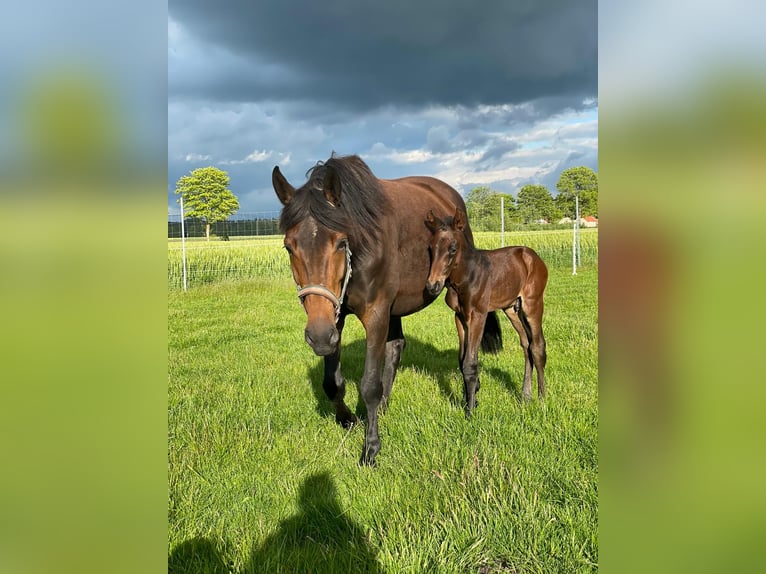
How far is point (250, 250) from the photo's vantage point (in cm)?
1855

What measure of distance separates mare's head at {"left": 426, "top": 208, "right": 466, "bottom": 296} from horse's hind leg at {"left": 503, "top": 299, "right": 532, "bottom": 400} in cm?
131

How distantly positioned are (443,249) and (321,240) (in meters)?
1.68

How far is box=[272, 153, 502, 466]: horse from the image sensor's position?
2982 mm

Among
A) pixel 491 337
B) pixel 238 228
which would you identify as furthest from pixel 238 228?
pixel 491 337

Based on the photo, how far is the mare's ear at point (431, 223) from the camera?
4.53 metres

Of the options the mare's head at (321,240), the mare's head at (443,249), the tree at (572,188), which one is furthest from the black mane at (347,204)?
the tree at (572,188)

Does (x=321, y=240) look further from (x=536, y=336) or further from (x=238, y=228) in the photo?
(x=238, y=228)

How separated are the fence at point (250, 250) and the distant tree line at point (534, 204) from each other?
1.75 m

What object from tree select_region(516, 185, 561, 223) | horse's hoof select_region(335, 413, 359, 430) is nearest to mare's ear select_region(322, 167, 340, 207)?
horse's hoof select_region(335, 413, 359, 430)

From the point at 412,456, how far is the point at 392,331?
163 centimetres

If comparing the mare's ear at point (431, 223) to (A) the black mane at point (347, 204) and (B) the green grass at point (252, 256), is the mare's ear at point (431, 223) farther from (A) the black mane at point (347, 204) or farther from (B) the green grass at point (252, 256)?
(B) the green grass at point (252, 256)
